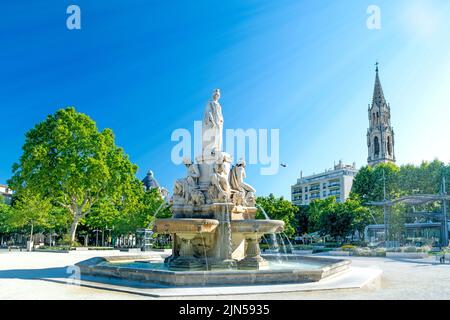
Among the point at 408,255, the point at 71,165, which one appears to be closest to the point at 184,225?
the point at 408,255

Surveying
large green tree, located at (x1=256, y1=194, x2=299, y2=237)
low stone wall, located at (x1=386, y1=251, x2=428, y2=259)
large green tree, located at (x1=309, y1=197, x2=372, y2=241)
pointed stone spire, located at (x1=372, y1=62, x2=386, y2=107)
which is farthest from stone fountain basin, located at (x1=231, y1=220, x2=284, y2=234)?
pointed stone spire, located at (x1=372, y1=62, x2=386, y2=107)

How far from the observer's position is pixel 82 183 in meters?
39.4

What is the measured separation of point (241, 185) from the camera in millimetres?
17438

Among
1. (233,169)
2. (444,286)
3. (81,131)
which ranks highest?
(81,131)

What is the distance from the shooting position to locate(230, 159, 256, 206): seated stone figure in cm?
1728

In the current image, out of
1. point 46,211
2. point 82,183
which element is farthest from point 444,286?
point 46,211

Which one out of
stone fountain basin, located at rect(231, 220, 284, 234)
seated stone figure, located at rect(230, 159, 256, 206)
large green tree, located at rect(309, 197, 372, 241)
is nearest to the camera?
stone fountain basin, located at rect(231, 220, 284, 234)

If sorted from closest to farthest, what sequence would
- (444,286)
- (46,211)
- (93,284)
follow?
1. (93,284)
2. (444,286)
3. (46,211)

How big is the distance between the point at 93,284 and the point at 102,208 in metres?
36.1

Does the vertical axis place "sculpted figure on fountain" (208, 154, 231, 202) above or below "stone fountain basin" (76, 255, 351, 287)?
above

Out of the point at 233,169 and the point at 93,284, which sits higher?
the point at 233,169

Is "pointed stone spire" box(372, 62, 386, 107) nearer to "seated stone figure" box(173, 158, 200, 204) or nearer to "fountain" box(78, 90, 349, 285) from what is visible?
"fountain" box(78, 90, 349, 285)

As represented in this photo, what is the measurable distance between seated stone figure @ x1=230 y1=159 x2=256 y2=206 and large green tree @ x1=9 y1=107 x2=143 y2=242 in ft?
84.0
